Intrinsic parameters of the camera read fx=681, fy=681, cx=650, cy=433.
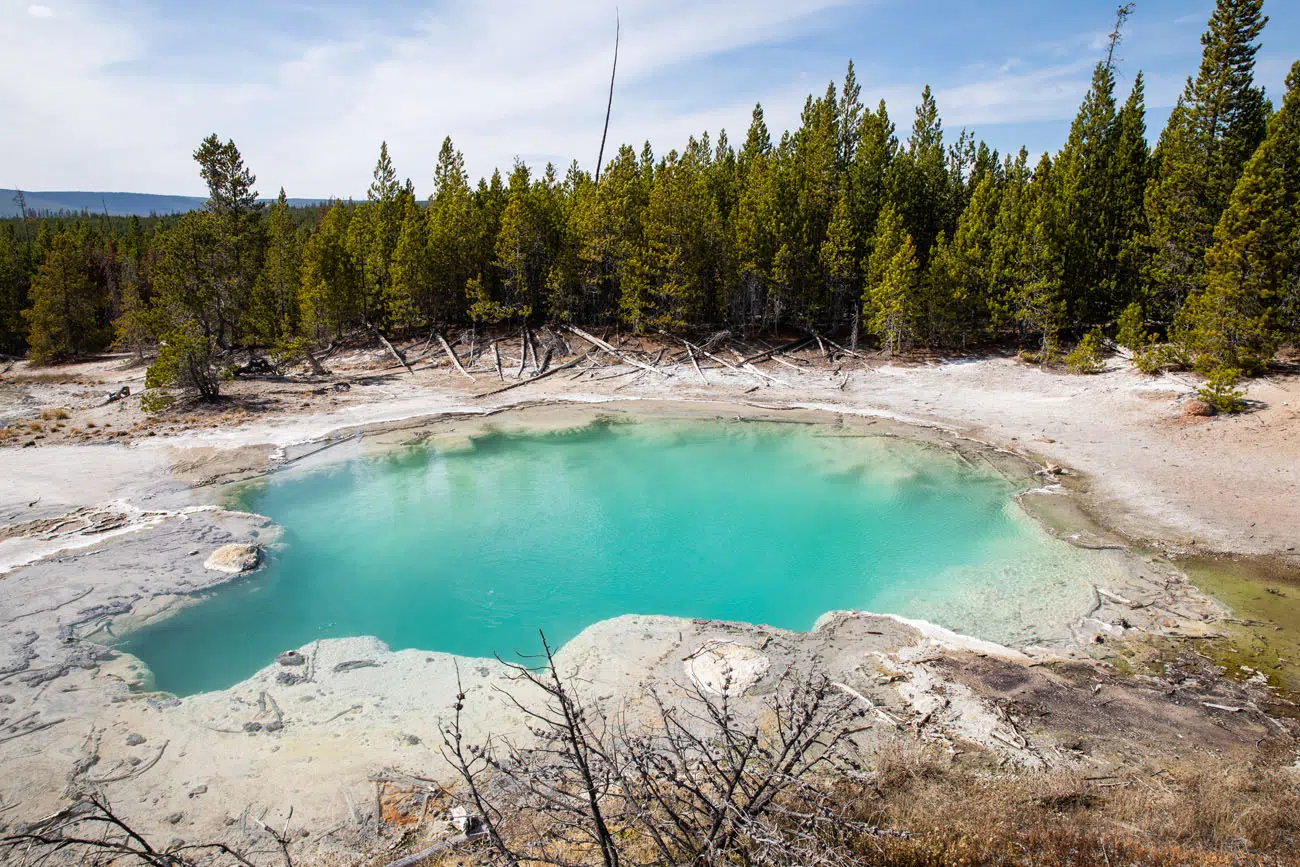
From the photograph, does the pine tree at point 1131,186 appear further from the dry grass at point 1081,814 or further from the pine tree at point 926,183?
the dry grass at point 1081,814

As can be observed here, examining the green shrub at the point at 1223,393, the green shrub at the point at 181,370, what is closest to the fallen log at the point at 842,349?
the green shrub at the point at 1223,393

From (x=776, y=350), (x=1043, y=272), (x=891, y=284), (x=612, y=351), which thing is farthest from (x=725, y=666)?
(x=1043, y=272)

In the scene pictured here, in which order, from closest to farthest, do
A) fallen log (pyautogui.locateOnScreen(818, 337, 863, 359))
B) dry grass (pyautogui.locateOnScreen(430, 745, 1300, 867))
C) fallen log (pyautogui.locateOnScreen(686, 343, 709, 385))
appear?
dry grass (pyautogui.locateOnScreen(430, 745, 1300, 867)) → fallen log (pyautogui.locateOnScreen(686, 343, 709, 385)) → fallen log (pyautogui.locateOnScreen(818, 337, 863, 359))

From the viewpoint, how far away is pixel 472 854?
585 centimetres

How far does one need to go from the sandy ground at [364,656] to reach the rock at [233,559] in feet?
0.82

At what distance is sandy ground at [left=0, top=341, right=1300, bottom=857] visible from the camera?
7410 mm

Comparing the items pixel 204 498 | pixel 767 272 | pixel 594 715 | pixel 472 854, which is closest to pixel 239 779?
pixel 472 854

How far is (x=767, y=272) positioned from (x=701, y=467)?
15.7 meters

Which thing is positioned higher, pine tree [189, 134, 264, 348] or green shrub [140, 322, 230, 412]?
pine tree [189, 134, 264, 348]

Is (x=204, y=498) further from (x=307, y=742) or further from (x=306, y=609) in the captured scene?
(x=307, y=742)

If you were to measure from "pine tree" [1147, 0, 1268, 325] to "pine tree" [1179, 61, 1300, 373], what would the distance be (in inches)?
120

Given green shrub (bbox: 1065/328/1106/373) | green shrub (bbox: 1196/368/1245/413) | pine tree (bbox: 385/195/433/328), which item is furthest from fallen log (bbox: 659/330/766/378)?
green shrub (bbox: 1196/368/1245/413)

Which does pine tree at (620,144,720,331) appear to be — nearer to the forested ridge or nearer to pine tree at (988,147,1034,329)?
the forested ridge

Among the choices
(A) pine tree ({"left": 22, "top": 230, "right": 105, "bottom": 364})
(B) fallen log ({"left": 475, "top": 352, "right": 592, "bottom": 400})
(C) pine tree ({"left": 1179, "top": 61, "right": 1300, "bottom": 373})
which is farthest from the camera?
(A) pine tree ({"left": 22, "top": 230, "right": 105, "bottom": 364})
